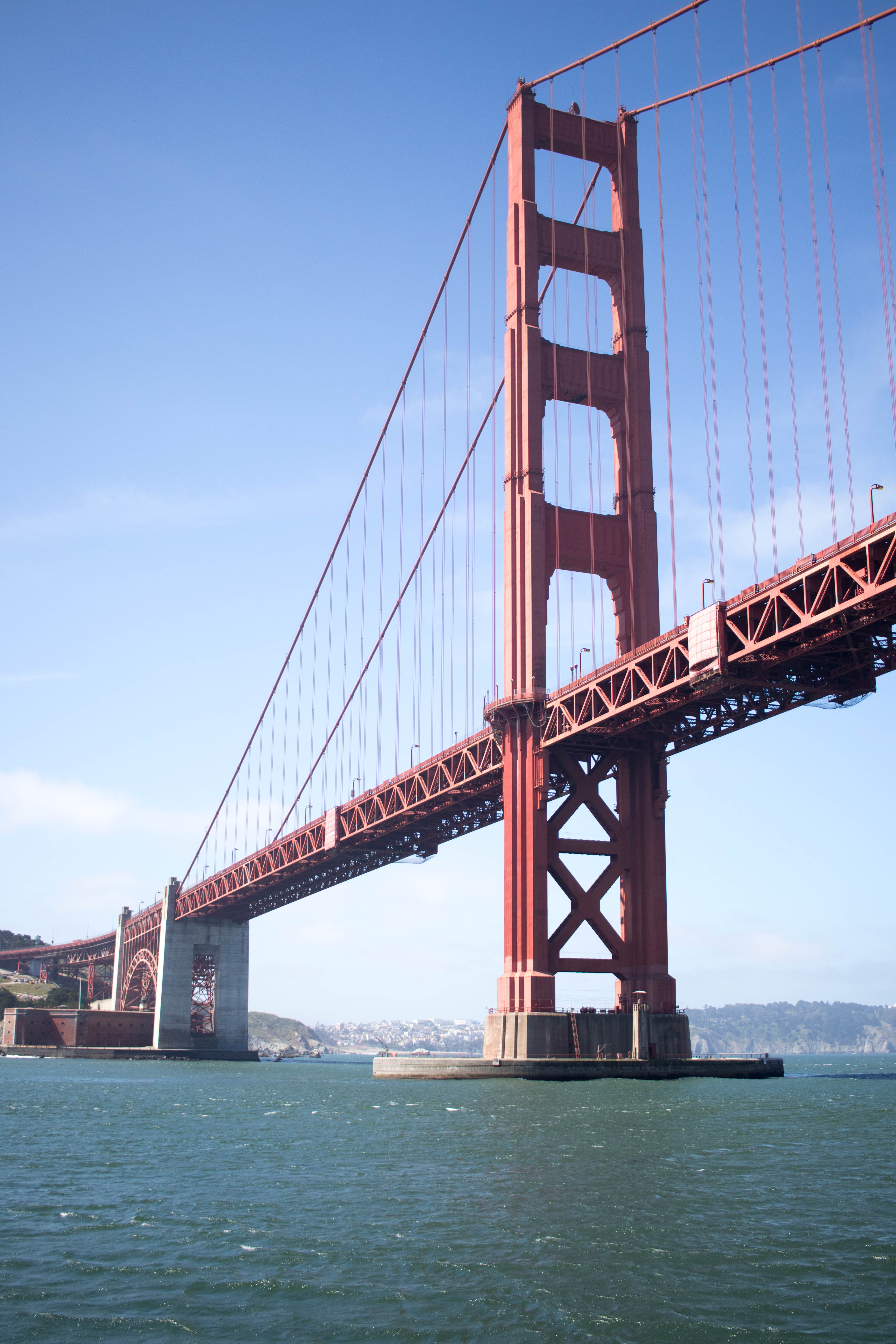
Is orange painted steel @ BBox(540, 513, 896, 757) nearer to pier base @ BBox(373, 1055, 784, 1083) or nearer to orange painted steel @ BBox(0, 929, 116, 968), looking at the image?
pier base @ BBox(373, 1055, 784, 1083)

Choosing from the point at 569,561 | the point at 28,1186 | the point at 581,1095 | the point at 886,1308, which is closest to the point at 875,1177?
the point at 886,1308

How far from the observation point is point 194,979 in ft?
365

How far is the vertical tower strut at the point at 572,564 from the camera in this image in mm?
49219

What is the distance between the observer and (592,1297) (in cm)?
1244

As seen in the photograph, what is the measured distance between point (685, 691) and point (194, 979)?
260 ft

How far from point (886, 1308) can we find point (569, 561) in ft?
138

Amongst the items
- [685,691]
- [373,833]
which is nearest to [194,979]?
[373,833]

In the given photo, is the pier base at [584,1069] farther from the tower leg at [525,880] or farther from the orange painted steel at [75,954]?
the orange painted steel at [75,954]

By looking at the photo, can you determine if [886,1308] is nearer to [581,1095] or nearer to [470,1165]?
[470,1165]

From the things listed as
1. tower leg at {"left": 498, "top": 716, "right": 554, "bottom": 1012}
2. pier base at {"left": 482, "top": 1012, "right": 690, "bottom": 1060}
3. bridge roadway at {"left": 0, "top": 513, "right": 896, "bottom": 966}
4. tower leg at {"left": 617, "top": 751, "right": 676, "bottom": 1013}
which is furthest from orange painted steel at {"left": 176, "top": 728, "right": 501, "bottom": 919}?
pier base at {"left": 482, "top": 1012, "right": 690, "bottom": 1060}

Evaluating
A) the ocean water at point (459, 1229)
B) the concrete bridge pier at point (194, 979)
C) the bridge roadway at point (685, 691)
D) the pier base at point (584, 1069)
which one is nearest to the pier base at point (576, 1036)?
the pier base at point (584, 1069)

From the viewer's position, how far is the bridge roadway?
34.9 metres

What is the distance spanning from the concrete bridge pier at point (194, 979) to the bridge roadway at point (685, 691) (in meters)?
36.0

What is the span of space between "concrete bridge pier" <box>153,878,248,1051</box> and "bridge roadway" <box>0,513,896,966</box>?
36.0 meters
